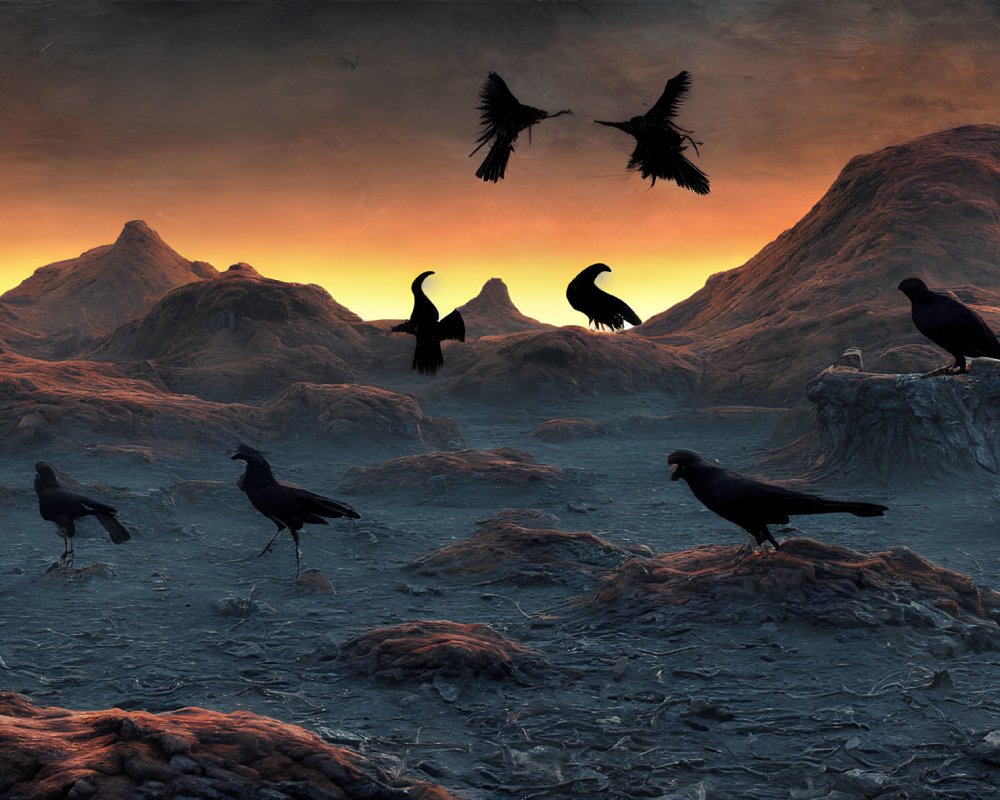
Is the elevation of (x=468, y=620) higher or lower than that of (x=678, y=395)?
lower

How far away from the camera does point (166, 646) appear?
7516mm

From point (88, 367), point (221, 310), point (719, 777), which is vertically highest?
point (221, 310)

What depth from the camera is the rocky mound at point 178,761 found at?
3875 millimetres

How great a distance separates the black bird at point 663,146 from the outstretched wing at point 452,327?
7.33 feet

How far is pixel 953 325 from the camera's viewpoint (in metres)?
10.4

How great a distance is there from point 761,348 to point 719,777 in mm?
26244

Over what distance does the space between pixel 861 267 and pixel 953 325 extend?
72.4 feet

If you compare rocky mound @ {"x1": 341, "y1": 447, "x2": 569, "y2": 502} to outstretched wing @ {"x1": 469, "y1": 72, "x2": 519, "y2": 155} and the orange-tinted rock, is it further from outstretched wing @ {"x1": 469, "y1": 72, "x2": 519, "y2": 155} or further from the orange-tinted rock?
outstretched wing @ {"x1": 469, "y1": 72, "x2": 519, "y2": 155}

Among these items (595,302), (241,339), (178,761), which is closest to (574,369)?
(241,339)

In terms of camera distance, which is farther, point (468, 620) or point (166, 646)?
point (468, 620)

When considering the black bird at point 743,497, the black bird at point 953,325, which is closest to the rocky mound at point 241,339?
the black bird at point 953,325

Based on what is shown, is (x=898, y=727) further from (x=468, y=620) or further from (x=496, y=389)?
(x=496, y=389)

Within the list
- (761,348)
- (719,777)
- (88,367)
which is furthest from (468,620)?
(761,348)

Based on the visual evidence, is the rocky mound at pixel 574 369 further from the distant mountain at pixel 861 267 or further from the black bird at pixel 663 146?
the black bird at pixel 663 146
